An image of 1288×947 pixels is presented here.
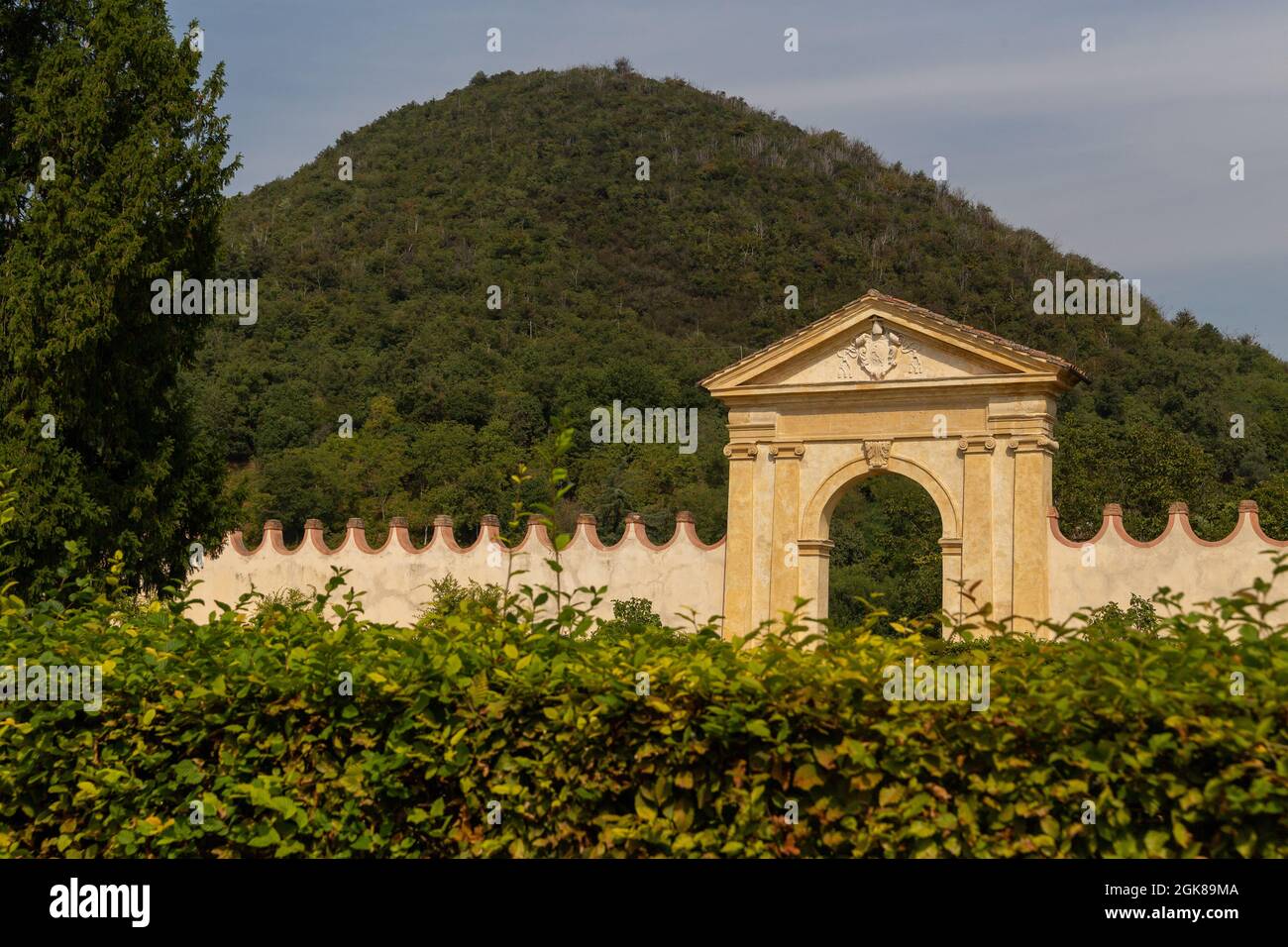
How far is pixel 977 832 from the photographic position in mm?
4723

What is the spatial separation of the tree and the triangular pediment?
9898 millimetres

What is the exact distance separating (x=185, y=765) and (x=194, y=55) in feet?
64.7

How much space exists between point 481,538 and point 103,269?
13.1 m

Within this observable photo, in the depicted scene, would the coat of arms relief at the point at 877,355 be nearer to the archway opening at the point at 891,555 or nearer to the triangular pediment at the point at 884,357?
the triangular pediment at the point at 884,357

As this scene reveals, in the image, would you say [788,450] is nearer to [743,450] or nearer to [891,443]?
[743,450]

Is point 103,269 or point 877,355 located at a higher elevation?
point 103,269

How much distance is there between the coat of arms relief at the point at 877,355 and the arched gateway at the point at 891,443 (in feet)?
0.07

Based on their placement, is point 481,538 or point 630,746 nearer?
point 630,746

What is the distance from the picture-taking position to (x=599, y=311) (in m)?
67.8

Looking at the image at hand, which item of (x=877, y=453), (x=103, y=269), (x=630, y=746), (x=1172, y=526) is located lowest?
(x=630, y=746)

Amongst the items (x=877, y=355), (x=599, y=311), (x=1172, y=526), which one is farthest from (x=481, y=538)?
(x=599, y=311)

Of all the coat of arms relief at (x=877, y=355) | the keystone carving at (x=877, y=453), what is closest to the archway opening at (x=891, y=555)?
the keystone carving at (x=877, y=453)

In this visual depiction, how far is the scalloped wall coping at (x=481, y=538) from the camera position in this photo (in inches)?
1151
